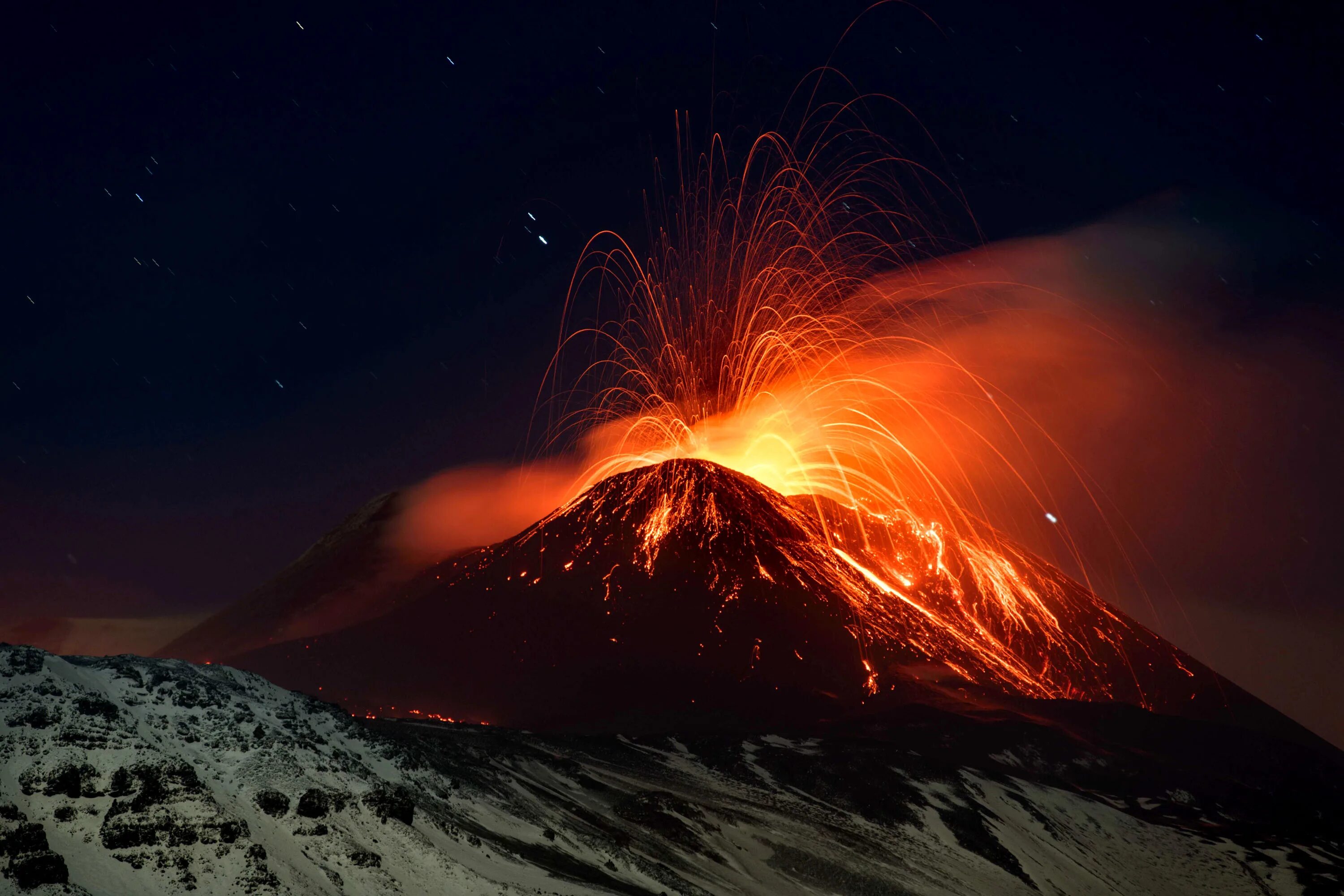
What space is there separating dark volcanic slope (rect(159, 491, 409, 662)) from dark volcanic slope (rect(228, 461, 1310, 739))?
10.6 metres

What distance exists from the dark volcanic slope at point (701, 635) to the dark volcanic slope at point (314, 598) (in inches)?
416

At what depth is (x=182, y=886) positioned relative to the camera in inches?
898

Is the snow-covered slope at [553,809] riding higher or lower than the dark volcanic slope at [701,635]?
lower

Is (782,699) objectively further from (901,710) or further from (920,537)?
(920,537)

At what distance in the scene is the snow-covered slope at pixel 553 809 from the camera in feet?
81.4

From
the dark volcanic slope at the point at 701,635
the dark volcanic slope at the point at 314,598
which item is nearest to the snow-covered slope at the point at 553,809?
the dark volcanic slope at the point at 701,635

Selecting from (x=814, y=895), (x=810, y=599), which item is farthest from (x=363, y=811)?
(x=810, y=599)

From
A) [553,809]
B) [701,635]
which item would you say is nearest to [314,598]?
[701,635]

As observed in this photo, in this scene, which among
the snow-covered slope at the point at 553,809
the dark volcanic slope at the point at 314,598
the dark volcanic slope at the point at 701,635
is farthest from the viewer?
the dark volcanic slope at the point at 314,598

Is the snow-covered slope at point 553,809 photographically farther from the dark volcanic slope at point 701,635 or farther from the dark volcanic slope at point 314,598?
the dark volcanic slope at point 314,598

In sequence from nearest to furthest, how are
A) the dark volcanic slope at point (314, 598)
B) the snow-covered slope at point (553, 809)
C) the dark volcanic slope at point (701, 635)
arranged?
1. the snow-covered slope at point (553, 809)
2. the dark volcanic slope at point (701, 635)
3. the dark volcanic slope at point (314, 598)

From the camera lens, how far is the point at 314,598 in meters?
138

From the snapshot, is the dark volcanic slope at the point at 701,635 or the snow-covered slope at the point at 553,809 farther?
the dark volcanic slope at the point at 701,635

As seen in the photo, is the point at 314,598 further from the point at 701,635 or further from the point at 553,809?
the point at 553,809
